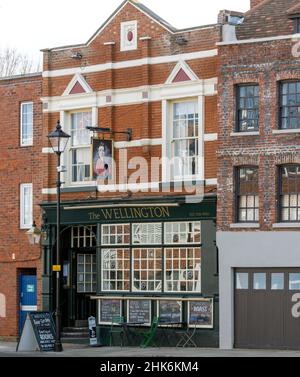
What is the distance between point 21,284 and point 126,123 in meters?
6.92

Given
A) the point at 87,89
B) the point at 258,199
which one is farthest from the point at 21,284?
the point at 258,199

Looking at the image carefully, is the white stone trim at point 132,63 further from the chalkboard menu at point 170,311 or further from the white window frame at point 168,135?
the chalkboard menu at point 170,311

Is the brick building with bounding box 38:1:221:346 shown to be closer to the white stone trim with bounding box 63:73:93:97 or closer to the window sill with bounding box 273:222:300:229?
the white stone trim with bounding box 63:73:93:97

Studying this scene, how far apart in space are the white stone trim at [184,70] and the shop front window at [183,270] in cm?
514

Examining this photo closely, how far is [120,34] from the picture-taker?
32.5 meters

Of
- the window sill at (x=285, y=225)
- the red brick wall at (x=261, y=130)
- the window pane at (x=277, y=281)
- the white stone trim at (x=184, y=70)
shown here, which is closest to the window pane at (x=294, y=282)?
the window pane at (x=277, y=281)

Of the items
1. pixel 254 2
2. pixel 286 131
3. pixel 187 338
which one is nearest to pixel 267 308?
pixel 187 338

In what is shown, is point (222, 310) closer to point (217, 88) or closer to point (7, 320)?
point (217, 88)

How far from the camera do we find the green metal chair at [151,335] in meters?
30.6

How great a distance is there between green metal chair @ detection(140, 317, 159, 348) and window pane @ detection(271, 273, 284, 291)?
13.0ft

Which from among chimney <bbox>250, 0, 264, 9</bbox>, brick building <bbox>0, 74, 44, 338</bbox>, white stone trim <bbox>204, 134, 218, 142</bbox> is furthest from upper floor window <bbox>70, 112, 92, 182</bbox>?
chimney <bbox>250, 0, 264, 9</bbox>
